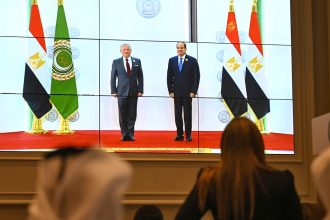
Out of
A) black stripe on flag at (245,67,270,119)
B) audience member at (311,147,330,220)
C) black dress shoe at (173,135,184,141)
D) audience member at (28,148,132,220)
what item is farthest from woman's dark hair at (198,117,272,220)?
black stripe on flag at (245,67,270,119)

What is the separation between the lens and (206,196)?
2523 millimetres

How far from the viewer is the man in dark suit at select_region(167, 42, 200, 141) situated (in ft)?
26.7

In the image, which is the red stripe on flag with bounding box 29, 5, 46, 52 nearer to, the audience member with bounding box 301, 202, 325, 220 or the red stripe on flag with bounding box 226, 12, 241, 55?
the red stripe on flag with bounding box 226, 12, 241, 55

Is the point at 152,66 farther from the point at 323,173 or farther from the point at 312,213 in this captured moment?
the point at 323,173

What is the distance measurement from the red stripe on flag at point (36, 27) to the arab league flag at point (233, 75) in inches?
99.3

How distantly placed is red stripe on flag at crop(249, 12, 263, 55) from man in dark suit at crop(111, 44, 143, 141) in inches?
66.4

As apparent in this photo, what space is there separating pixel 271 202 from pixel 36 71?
5.93m

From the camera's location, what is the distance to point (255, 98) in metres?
8.34

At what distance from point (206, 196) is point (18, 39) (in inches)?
236

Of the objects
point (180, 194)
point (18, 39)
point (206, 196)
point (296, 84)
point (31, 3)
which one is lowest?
point (180, 194)

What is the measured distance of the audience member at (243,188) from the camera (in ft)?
8.12

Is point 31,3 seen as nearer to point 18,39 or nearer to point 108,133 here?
point 18,39

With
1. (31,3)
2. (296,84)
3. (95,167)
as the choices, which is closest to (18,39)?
(31,3)

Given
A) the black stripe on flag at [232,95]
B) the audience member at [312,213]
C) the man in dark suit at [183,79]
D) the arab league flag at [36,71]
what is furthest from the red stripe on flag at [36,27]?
the audience member at [312,213]
